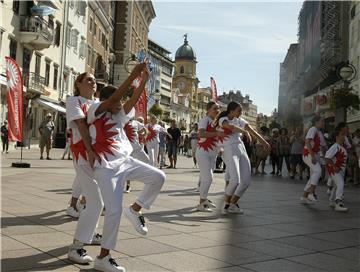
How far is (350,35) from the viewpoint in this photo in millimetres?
44156

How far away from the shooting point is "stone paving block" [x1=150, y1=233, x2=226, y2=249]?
19.5ft

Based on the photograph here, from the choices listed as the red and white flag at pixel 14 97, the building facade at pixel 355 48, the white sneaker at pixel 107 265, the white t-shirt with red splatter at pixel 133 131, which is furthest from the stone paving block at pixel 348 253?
the building facade at pixel 355 48

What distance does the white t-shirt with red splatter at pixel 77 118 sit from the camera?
510 centimetres

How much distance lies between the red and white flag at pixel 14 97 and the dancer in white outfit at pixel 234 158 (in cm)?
751

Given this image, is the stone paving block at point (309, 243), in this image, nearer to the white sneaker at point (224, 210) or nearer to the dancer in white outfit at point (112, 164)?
the dancer in white outfit at point (112, 164)

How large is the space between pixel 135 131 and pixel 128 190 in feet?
5.40

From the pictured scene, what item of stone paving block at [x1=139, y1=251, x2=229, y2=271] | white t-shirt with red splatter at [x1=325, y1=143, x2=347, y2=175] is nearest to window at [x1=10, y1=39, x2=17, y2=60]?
white t-shirt with red splatter at [x1=325, y1=143, x2=347, y2=175]

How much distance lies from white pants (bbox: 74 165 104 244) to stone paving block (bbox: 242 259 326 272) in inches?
59.1

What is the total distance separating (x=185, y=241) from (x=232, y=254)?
0.78 meters

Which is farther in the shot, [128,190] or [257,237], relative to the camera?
[128,190]

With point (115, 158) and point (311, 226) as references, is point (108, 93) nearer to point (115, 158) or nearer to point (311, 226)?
point (115, 158)

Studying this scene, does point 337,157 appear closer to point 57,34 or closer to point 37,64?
point 37,64

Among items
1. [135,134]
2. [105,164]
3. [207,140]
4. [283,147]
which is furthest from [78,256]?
[283,147]

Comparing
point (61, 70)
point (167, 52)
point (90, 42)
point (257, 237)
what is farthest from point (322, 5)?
point (167, 52)
